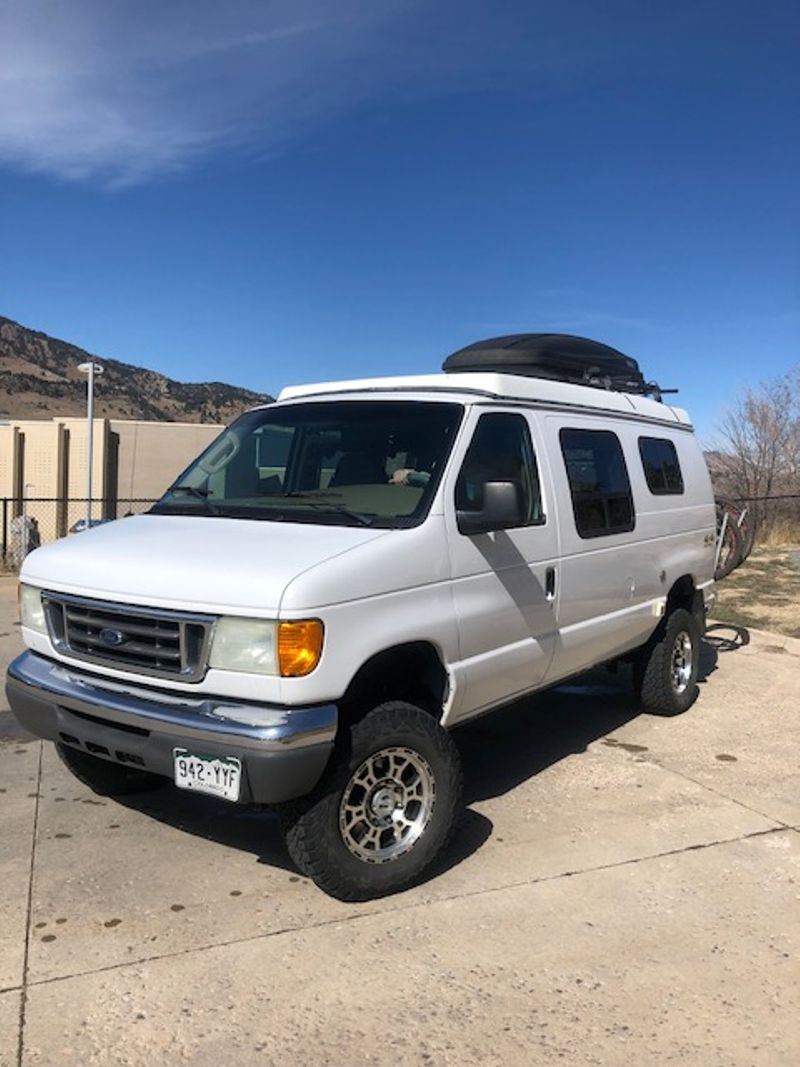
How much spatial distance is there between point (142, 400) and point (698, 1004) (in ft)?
293

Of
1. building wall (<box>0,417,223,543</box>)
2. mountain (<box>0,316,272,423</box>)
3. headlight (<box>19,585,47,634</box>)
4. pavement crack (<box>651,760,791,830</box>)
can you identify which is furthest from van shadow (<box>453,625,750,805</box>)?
mountain (<box>0,316,272,423</box>)

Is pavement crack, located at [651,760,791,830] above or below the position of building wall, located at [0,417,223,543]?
below

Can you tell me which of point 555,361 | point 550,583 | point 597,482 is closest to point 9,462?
point 555,361

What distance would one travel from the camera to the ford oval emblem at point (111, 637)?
3.72 metres

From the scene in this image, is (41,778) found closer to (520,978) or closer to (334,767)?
(334,767)

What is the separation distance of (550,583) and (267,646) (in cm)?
201

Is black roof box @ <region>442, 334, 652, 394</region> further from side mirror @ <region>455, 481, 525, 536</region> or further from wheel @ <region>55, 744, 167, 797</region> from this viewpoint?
wheel @ <region>55, 744, 167, 797</region>

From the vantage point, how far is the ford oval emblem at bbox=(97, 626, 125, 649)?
372 cm

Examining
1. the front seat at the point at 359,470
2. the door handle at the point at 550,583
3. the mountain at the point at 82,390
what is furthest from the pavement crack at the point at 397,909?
the mountain at the point at 82,390

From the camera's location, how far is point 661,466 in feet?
21.9

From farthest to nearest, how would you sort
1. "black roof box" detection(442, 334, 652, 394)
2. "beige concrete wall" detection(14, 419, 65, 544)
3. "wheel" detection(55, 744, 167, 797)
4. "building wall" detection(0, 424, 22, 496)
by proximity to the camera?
1. "beige concrete wall" detection(14, 419, 65, 544)
2. "building wall" detection(0, 424, 22, 496)
3. "black roof box" detection(442, 334, 652, 394)
4. "wheel" detection(55, 744, 167, 797)

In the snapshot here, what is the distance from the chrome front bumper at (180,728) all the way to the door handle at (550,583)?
1753 mm

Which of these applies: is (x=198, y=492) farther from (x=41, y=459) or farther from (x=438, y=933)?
(x=41, y=459)

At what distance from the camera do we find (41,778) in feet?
17.4
